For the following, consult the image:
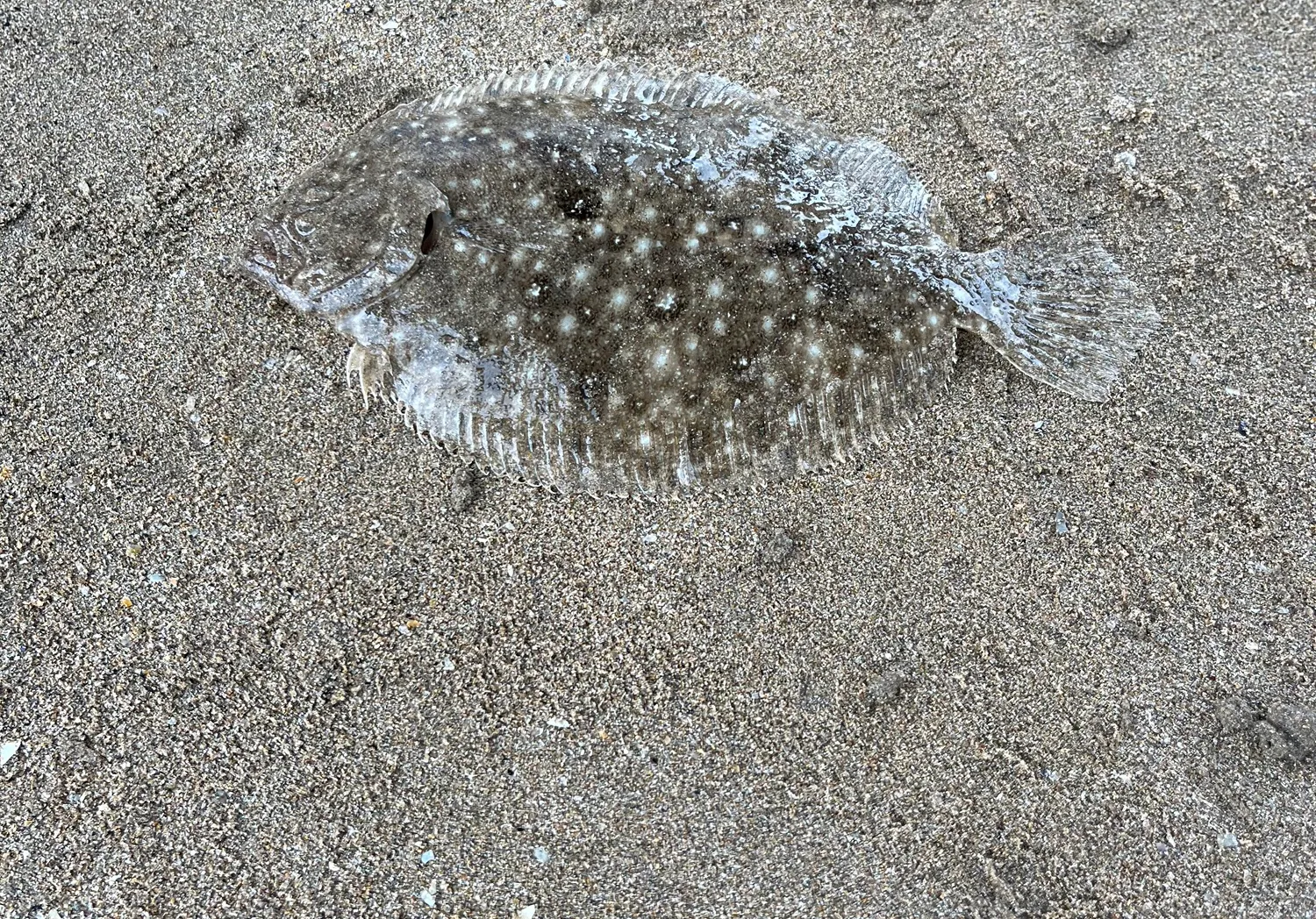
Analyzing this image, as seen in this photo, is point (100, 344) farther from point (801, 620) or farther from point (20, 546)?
point (801, 620)

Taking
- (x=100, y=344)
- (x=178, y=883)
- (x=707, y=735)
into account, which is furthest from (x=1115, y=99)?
(x=178, y=883)

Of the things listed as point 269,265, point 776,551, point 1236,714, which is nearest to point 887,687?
point 776,551

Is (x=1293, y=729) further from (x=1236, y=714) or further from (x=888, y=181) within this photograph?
(x=888, y=181)

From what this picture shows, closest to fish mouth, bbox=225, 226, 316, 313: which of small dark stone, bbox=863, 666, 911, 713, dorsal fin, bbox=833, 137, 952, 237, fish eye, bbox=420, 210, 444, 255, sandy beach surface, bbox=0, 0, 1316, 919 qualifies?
sandy beach surface, bbox=0, 0, 1316, 919

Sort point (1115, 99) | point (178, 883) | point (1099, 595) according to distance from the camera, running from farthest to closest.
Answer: point (1115, 99)
point (1099, 595)
point (178, 883)

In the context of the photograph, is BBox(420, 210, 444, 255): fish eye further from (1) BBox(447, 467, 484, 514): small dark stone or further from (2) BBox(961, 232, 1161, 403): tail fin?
(2) BBox(961, 232, 1161, 403): tail fin

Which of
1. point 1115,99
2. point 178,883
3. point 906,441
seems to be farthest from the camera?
point 1115,99

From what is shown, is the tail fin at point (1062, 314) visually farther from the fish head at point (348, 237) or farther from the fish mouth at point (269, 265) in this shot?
the fish mouth at point (269, 265)
